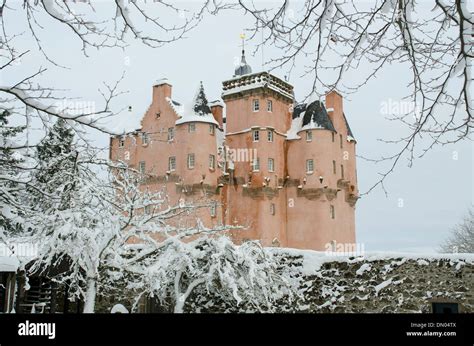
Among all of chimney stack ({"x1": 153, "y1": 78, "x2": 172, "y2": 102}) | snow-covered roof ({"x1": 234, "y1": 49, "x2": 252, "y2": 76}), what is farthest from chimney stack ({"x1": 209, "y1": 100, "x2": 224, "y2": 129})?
snow-covered roof ({"x1": 234, "y1": 49, "x2": 252, "y2": 76})

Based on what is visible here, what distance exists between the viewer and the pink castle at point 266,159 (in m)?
20.0

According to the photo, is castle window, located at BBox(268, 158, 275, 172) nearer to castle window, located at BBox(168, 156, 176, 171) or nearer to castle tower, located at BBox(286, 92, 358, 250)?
castle tower, located at BBox(286, 92, 358, 250)

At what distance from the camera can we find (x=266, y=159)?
2112 cm

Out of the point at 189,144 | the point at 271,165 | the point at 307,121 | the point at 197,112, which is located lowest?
the point at 271,165

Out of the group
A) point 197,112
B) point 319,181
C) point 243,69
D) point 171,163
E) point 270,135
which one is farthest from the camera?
point 243,69

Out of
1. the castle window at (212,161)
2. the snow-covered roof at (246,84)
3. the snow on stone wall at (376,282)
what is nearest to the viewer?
the snow on stone wall at (376,282)

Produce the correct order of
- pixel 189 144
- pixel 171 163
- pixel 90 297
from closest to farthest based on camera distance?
1. pixel 90 297
2. pixel 171 163
3. pixel 189 144

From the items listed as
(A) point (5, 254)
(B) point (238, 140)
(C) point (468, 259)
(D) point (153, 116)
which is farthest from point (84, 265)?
(B) point (238, 140)

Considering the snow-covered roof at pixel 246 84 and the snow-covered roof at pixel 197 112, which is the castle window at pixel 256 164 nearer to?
the snow-covered roof at pixel 197 112

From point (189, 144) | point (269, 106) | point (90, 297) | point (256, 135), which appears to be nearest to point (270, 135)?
Result: point (256, 135)

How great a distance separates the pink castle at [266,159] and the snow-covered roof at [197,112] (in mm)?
42

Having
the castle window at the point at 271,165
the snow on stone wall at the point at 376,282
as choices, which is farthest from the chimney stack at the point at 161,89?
the snow on stone wall at the point at 376,282

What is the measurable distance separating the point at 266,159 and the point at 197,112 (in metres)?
3.63

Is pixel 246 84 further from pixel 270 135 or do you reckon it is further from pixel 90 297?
pixel 90 297
